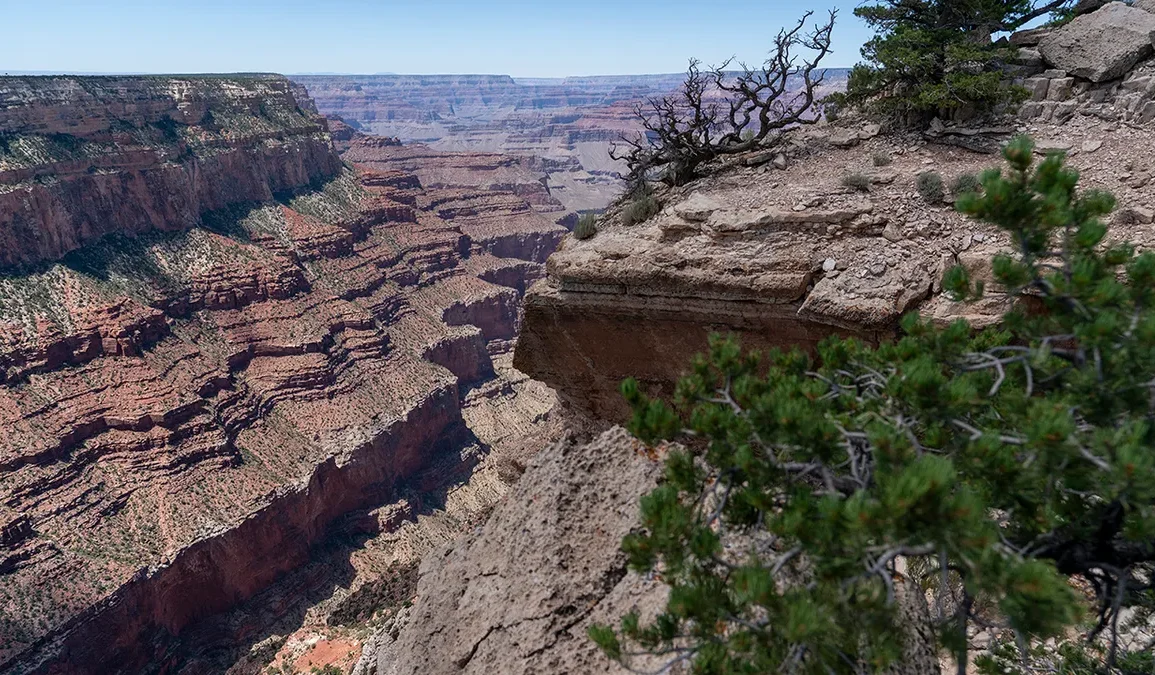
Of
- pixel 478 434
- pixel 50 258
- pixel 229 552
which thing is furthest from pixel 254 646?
pixel 50 258

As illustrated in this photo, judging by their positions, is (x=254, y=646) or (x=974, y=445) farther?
(x=254, y=646)

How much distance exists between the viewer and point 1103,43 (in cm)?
1272

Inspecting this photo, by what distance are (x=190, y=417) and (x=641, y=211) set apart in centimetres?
3913

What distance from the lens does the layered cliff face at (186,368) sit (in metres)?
34.4

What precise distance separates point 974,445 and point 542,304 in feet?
30.6

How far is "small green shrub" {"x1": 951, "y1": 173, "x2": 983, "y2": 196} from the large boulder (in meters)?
4.58

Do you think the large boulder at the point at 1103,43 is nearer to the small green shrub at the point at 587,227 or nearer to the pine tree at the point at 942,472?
the pine tree at the point at 942,472

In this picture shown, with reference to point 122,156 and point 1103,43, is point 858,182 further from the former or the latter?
point 122,156

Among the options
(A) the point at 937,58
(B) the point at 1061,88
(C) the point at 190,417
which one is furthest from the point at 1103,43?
(C) the point at 190,417

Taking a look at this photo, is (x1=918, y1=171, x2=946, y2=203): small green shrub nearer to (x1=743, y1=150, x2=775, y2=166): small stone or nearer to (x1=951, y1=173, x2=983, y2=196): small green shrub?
(x1=951, y1=173, x2=983, y2=196): small green shrub

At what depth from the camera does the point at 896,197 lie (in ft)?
36.7

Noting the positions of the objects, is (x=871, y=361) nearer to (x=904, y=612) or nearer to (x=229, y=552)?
(x=904, y=612)

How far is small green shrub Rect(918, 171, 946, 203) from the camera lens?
1096 cm

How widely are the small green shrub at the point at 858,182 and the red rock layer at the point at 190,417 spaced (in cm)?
3758
